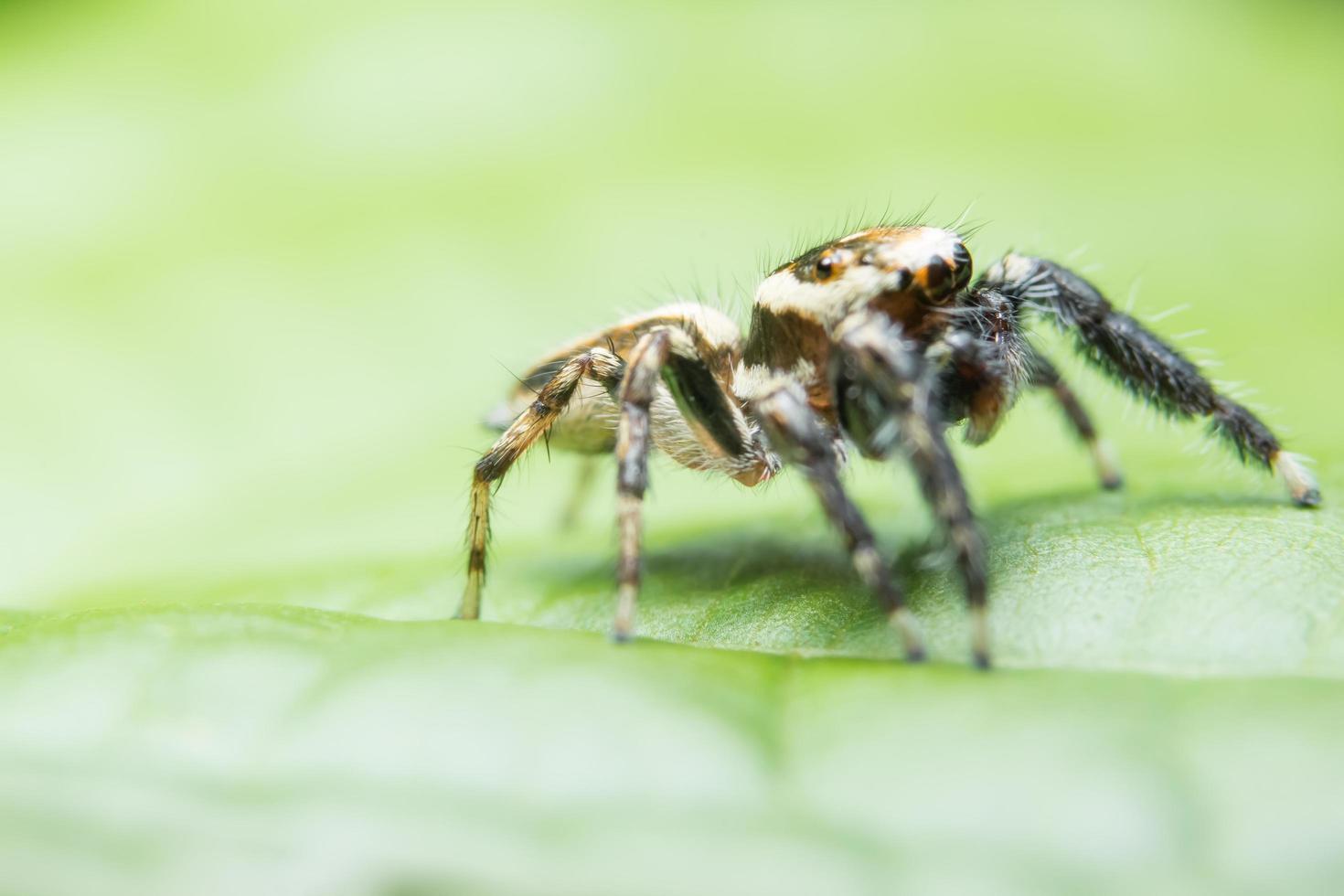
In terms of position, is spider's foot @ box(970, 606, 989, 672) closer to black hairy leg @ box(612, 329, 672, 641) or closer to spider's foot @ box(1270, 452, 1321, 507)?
black hairy leg @ box(612, 329, 672, 641)

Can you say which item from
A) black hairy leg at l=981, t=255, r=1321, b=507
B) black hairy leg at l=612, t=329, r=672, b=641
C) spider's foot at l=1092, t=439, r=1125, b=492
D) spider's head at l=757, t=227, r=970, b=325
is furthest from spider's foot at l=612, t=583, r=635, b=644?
spider's foot at l=1092, t=439, r=1125, b=492

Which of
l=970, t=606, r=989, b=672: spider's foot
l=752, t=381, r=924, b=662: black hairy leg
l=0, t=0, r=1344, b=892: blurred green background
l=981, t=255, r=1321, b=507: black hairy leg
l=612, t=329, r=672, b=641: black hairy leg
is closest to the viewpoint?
l=0, t=0, r=1344, b=892: blurred green background

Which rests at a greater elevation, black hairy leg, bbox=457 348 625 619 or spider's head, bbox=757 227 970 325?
spider's head, bbox=757 227 970 325

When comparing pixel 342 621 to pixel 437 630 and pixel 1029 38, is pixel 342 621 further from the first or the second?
pixel 1029 38

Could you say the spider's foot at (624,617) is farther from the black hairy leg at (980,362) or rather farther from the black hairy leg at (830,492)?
the black hairy leg at (980,362)

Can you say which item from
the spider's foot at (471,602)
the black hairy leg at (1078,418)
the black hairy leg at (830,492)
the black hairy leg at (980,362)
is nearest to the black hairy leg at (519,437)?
the spider's foot at (471,602)
